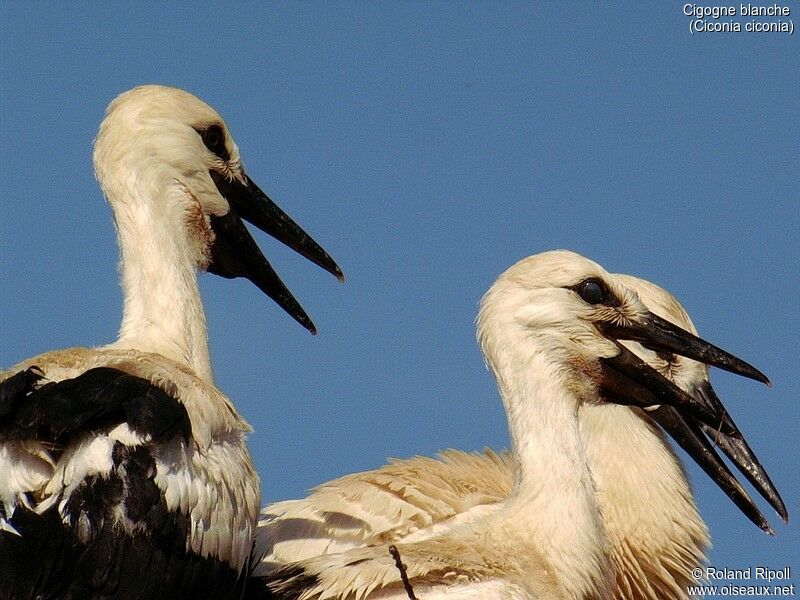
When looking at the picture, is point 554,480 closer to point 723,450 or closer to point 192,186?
point 723,450

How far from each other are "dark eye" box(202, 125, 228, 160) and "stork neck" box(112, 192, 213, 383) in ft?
1.09

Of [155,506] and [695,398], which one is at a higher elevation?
[695,398]

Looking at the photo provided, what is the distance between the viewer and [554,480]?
291 inches

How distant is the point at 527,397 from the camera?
7.67 meters

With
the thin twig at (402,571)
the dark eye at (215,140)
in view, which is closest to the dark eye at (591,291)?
the dark eye at (215,140)

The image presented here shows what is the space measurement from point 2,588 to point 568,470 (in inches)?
83.7

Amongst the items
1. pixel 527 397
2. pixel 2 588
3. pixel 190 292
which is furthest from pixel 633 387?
pixel 2 588

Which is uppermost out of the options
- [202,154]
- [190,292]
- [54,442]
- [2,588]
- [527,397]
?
[202,154]

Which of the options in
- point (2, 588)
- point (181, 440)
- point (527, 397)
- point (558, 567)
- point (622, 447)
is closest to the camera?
point (2, 588)

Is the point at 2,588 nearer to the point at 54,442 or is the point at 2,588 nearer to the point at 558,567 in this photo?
the point at 54,442

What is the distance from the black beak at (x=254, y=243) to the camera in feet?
27.0

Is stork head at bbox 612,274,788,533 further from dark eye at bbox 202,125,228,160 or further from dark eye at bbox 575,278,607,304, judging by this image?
dark eye at bbox 202,125,228,160

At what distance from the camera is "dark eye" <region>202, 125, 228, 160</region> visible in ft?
26.9

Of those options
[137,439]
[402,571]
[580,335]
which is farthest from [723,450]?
[137,439]
